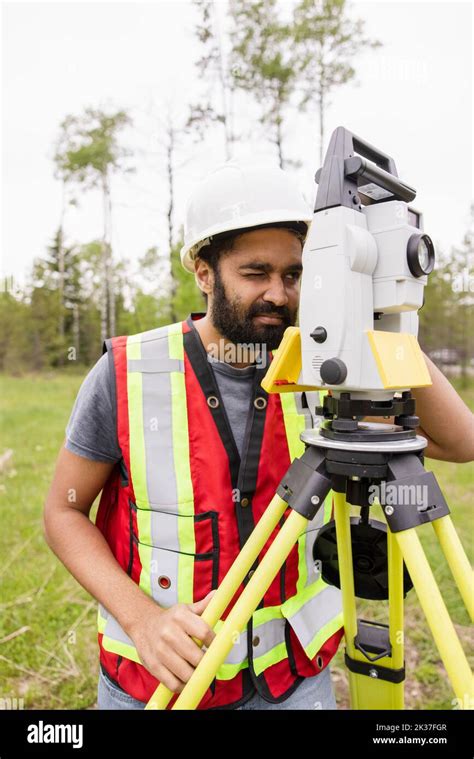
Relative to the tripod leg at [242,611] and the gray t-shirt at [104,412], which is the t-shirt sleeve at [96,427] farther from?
the tripod leg at [242,611]

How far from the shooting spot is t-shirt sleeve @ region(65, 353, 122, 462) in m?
1.68

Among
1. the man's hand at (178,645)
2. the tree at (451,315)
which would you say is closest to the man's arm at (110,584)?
the man's hand at (178,645)

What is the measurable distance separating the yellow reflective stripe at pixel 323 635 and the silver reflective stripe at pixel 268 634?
98mm

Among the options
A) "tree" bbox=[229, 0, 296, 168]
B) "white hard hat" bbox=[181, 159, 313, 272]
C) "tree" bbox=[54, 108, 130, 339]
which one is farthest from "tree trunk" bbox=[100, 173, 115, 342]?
"white hard hat" bbox=[181, 159, 313, 272]

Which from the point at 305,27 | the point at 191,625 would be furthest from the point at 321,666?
the point at 305,27

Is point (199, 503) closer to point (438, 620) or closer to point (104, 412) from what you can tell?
point (104, 412)

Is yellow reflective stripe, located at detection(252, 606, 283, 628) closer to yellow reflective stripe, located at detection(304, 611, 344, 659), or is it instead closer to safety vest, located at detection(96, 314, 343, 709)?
safety vest, located at detection(96, 314, 343, 709)

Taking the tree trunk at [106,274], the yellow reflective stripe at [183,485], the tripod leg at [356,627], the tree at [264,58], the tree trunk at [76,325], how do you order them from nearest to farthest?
the tripod leg at [356,627] < the yellow reflective stripe at [183,485] < the tree at [264,58] < the tree trunk at [106,274] < the tree trunk at [76,325]

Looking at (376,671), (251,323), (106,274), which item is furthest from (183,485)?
(106,274)

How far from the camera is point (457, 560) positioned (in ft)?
3.51

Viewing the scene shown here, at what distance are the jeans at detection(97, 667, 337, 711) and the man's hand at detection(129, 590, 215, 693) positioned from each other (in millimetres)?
500

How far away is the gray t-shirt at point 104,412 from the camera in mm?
1684

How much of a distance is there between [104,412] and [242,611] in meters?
0.82
